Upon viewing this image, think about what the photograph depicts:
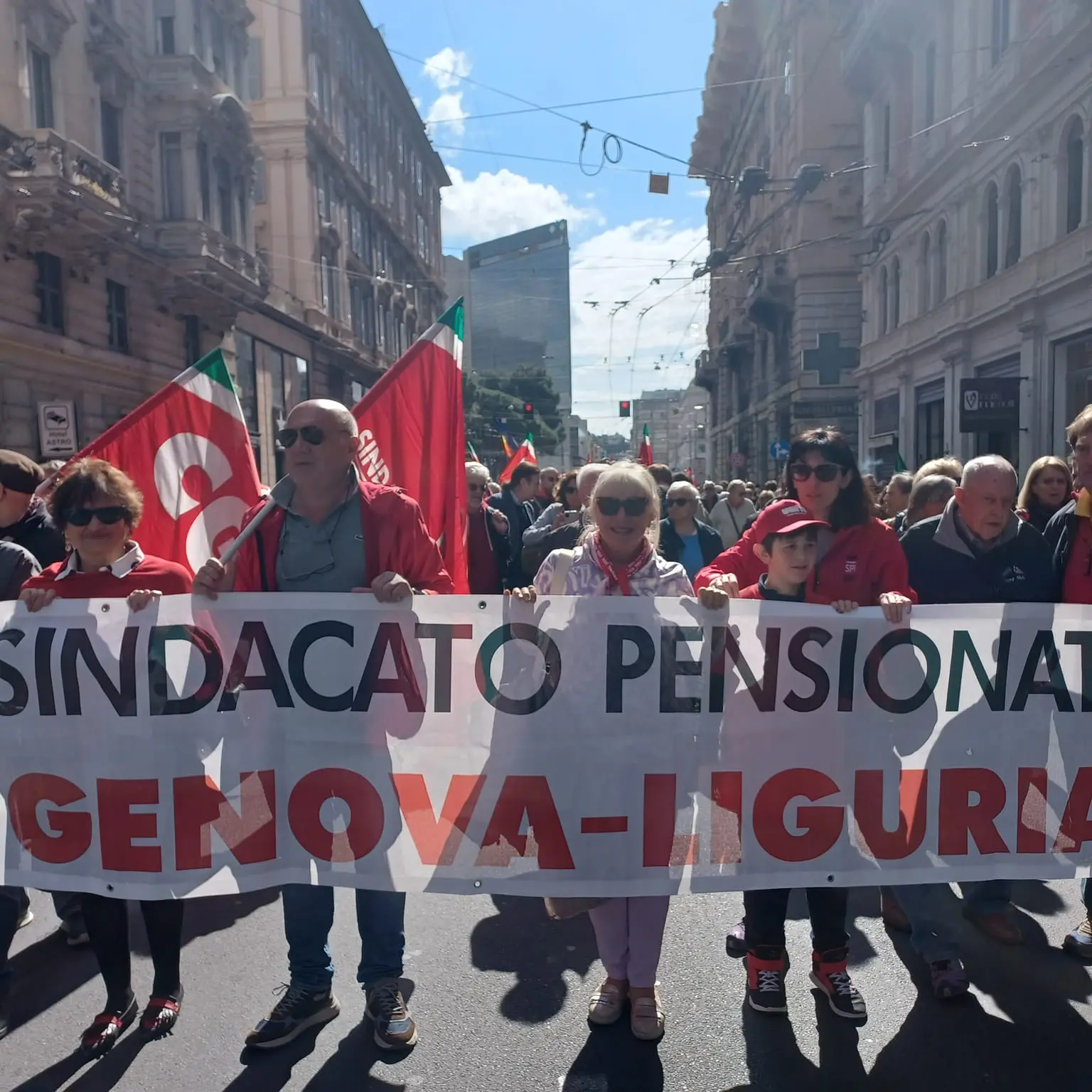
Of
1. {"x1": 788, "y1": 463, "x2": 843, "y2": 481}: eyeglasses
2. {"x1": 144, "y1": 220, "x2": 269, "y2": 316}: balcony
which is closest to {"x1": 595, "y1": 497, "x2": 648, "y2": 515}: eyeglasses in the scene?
{"x1": 788, "y1": 463, "x2": 843, "y2": 481}: eyeglasses

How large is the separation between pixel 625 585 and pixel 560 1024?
1414 millimetres

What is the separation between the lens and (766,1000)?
10.2ft

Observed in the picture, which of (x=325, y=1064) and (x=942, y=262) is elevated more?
(x=942, y=262)

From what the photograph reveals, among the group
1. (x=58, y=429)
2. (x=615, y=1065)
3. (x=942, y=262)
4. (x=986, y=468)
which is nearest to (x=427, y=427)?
(x=986, y=468)

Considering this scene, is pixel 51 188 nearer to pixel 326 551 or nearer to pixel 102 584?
pixel 102 584

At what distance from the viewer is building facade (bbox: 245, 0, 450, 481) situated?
1206 inches

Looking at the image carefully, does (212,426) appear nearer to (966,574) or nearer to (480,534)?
(480,534)

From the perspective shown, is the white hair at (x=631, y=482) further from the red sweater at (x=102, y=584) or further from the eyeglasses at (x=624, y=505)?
the red sweater at (x=102, y=584)

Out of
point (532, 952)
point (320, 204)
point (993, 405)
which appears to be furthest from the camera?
point (320, 204)

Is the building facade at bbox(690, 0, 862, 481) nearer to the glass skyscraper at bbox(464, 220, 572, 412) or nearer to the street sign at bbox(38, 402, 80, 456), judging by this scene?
the street sign at bbox(38, 402, 80, 456)

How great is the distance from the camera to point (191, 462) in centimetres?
463

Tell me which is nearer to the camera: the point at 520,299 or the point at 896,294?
the point at 896,294

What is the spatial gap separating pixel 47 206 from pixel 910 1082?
60.3 ft

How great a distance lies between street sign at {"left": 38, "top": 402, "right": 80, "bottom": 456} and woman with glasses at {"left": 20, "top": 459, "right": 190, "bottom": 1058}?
7468mm
